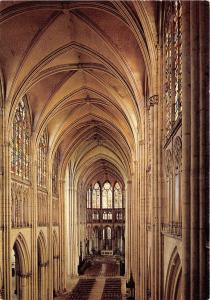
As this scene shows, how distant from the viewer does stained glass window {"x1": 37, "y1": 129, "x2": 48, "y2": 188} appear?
34.8 m

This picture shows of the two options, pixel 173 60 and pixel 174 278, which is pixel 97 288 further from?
pixel 173 60

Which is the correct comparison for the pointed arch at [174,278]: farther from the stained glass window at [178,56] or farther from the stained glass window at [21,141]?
the stained glass window at [21,141]

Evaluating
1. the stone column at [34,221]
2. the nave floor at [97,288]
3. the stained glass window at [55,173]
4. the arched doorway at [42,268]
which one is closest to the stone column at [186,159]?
the stone column at [34,221]

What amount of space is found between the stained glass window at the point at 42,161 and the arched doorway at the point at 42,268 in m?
4.55

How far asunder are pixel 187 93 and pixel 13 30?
15019mm

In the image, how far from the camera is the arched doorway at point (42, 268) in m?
34.4

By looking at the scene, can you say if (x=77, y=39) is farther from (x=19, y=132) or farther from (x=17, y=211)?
(x=17, y=211)

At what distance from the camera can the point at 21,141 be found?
2961cm

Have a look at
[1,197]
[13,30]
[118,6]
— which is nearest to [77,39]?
[13,30]

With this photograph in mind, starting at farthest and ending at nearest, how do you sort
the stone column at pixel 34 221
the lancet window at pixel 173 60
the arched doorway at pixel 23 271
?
the stone column at pixel 34 221, the arched doorway at pixel 23 271, the lancet window at pixel 173 60

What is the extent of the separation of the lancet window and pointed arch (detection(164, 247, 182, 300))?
434cm

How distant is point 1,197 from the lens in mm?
24203

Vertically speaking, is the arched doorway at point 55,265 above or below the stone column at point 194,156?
below

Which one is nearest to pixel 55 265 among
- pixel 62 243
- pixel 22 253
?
pixel 62 243
